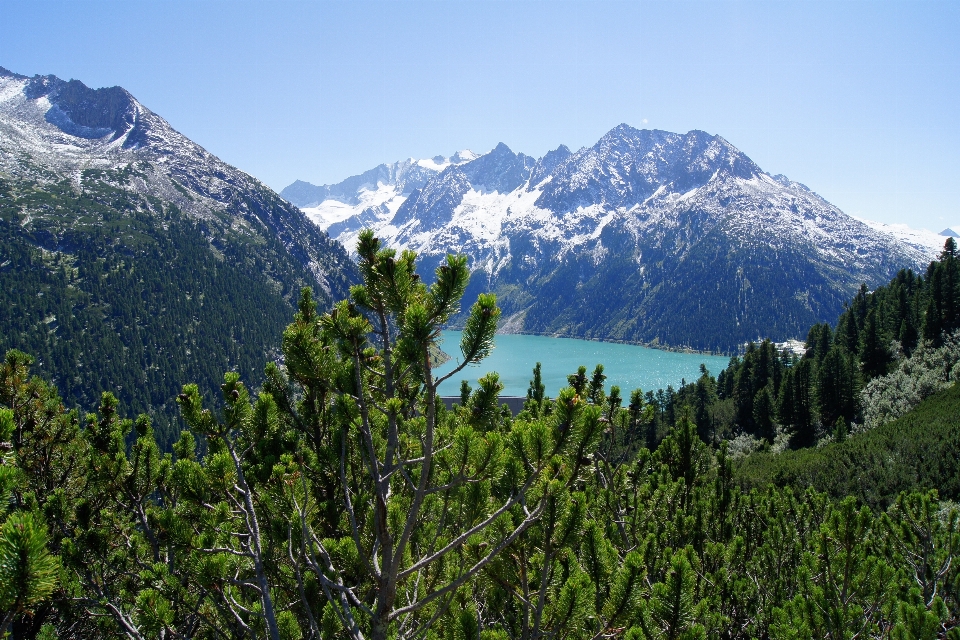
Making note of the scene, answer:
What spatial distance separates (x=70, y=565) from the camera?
507cm

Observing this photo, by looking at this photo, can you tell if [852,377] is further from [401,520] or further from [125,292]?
[125,292]

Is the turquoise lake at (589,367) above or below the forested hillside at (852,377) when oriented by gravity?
below

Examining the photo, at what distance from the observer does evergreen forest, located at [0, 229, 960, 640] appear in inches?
116

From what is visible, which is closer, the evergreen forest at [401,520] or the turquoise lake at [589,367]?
the evergreen forest at [401,520]

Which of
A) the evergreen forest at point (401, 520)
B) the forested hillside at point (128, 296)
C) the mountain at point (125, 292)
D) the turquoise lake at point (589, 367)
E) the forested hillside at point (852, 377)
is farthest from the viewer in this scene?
the turquoise lake at point (589, 367)

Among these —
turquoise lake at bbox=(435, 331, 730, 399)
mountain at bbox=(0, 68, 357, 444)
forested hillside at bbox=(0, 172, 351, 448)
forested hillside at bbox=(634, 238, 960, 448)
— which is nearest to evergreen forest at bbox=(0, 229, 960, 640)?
forested hillside at bbox=(634, 238, 960, 448)

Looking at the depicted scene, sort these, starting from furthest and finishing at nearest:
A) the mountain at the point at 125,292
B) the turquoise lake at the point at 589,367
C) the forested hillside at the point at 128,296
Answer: the turquoise lake at the point at 589,367
the mountain at the point at 125,292
the forested hillside at the point at 128,296

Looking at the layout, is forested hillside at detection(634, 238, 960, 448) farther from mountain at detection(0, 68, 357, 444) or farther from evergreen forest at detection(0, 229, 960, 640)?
mountain at detection(0, 68, 357, 444)

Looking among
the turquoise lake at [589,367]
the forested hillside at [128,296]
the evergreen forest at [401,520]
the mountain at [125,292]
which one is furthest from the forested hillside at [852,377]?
the forested hillside at [128,296]

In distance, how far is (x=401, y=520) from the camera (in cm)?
380

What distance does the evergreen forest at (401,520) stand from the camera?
2938 millimetres

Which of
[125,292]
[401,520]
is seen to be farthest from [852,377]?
[125,292]

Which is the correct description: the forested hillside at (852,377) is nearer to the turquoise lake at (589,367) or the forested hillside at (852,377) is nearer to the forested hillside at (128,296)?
the turquoise lake at (589,367)

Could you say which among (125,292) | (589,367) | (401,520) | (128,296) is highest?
(401,520)
